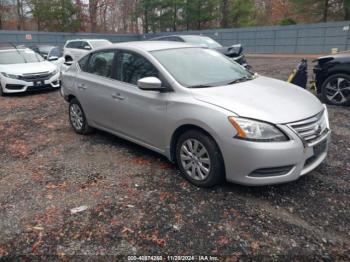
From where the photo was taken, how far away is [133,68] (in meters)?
4.37

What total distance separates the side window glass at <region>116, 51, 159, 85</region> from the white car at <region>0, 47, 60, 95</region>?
6.06 meters

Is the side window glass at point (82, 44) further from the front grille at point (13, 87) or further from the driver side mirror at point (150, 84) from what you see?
the driver side mirror at point (150, 84)

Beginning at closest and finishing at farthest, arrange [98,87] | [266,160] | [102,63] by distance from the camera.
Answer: [266,160] → [98,87] → [102,63]

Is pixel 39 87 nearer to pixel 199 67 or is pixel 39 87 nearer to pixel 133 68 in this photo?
pixel 133 68

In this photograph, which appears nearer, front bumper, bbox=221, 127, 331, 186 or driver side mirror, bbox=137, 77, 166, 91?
front bumper, bbox=221, 127, 331, 186

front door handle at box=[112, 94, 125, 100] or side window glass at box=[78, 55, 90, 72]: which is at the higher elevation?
side window glass at box=[78, 55, 90, 72]

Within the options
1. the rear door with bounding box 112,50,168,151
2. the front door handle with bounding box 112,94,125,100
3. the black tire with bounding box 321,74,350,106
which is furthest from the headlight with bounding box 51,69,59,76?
the black tire with bounding box 321,74,350,106

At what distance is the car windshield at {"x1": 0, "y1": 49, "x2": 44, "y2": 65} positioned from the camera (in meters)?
10.1

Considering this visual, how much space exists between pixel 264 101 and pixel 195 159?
1.01 metres

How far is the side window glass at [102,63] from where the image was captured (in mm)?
4773

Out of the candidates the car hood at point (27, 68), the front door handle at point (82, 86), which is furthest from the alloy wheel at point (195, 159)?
the car hood at point (27, 68)

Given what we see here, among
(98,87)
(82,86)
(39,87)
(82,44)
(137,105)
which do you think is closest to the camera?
(137,105)

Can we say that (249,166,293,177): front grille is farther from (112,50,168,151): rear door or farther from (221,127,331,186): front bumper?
(112,50,168,151): rear door

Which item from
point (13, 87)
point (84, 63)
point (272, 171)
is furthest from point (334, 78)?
point (13, 87)
